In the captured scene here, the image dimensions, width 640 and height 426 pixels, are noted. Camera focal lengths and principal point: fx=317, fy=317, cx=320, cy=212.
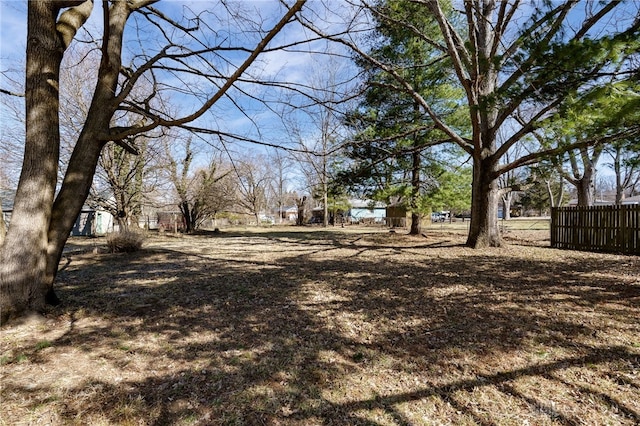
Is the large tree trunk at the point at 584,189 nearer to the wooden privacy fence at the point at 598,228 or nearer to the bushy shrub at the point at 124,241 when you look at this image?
the wooden privacy fence at the point at 598,228

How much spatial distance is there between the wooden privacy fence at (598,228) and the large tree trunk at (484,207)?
250 centimetres

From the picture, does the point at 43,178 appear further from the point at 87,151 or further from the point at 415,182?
the point at 415,182

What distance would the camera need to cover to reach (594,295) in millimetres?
4449

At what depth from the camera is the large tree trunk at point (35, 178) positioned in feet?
11.4

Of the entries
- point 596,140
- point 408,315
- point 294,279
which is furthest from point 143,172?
point 596,140

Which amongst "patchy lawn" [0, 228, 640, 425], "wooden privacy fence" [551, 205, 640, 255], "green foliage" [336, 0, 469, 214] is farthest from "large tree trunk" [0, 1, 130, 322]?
"wooden privacy fence" [551, 205, 640, 255]

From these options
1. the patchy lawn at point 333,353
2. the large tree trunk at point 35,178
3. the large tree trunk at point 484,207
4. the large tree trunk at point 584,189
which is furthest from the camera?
the large tree trunk at point 584,189

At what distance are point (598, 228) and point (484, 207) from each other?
11.1 feet

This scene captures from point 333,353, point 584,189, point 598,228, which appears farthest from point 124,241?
point 584,189

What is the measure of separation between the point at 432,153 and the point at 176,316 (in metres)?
11.8

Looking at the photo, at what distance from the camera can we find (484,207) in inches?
360

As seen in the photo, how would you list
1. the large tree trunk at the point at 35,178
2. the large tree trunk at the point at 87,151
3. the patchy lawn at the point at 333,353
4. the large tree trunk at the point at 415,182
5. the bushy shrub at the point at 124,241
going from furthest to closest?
the large tree trunk at the point at 415,182 < the bushy shrub at the point at 124,241 < the large tree trunk at the point at 87,151 < the large tree trunk at the point at 35,178 < the patchy lawn at the point at 333,353

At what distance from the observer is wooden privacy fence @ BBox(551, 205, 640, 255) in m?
8.43

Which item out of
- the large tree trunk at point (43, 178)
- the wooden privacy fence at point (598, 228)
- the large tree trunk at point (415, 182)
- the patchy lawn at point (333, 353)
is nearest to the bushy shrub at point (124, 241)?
the patchy lawn at point (333, 353)
